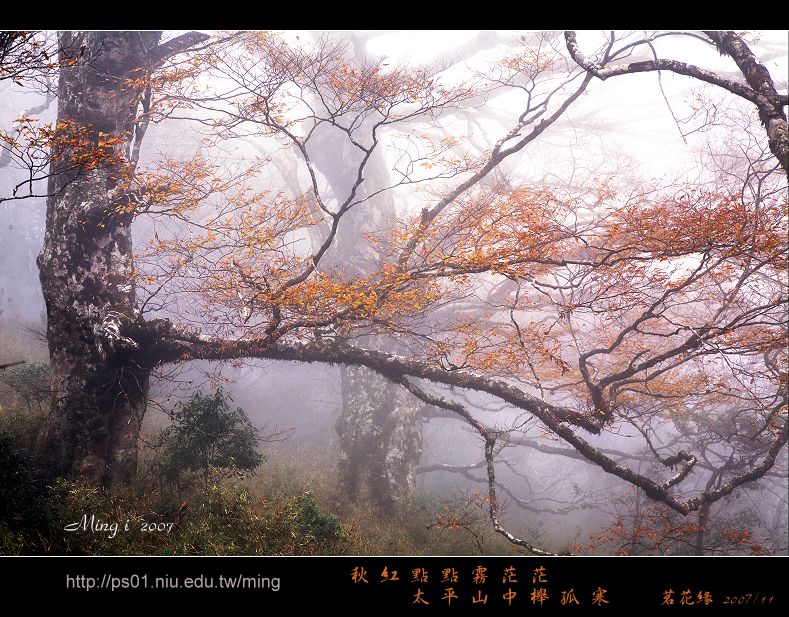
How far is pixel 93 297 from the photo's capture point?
640cm

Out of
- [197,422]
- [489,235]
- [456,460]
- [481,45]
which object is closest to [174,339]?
[197,422]

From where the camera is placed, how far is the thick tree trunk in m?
Answer: 6.30

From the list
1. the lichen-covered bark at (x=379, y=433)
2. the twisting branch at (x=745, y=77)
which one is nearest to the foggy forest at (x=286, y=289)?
the twisting branch at (x=745, y=77)

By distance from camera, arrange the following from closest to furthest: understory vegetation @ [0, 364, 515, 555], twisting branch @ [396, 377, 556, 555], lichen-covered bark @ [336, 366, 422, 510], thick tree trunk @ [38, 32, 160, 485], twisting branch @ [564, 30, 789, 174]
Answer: twisting branch @ [564, 30, 789, 174] < understory vegetation @ [0, 364, 515, 555] < twisting branch @ [396, 377, 556, 555] < thick tree trunk @ [38, 32, 160, 485] < lichen-covered bark @ [336, 366, 422, 510]

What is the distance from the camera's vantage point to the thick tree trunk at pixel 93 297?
630 cm
